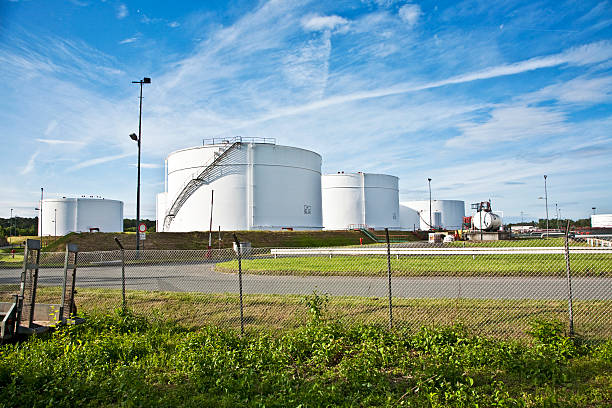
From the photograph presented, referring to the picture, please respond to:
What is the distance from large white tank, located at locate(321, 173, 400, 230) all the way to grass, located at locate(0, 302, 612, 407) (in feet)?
154

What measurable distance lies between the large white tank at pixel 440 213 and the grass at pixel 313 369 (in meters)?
71.0

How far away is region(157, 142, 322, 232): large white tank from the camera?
40094mm

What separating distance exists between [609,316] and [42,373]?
28.9 feet

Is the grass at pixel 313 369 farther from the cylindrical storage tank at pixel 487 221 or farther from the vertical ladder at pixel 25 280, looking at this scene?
the cylindrical storage tank at pixel 487 221

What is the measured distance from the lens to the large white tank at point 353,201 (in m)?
54.4

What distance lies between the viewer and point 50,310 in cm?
815

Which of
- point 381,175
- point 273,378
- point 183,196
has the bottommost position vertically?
point 273,378

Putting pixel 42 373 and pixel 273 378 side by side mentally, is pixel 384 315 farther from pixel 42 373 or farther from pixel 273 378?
pixel 42 373

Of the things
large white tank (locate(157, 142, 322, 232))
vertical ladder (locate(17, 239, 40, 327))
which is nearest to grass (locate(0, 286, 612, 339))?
vertical ladder (locate(17, 239, 40, 327))

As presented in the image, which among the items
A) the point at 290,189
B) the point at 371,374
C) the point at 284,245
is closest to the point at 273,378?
the point at 371,374

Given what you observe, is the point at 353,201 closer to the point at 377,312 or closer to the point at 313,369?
the point at 377,312

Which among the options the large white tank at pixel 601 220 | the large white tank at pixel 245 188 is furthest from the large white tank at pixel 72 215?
the large white tank at pixel 601 220

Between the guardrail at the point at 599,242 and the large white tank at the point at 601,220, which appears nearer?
the guardrail at the point at 599,242

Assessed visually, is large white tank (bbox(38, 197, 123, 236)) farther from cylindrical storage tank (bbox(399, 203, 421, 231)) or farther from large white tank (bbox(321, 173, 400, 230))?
cylindrical storage tank (bbox(399, 203, 421, 231))
